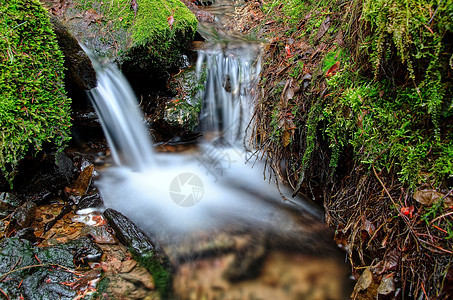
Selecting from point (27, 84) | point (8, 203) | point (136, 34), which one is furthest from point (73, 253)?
point (136, 34)

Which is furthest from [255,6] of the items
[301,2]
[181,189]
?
[181,189]

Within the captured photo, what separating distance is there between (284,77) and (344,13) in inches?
30.8

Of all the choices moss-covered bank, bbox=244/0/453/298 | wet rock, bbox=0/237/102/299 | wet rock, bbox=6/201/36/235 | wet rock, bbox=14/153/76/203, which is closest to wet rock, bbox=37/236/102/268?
wet rock, bbox=0/237/102/299

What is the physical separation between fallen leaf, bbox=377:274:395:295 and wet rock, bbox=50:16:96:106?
3978mm

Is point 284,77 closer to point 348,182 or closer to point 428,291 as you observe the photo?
point 348,182

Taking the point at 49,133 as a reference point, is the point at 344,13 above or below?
above

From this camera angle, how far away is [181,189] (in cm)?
378

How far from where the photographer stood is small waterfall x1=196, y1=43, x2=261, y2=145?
4.80 meters

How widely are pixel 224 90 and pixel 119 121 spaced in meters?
1.95

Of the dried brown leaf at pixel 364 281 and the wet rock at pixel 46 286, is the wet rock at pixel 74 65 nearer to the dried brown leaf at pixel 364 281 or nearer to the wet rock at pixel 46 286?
the wet rock at pixel 46 286

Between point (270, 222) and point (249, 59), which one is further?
point (249, 59)

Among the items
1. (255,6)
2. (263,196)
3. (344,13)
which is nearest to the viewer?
(344,13)

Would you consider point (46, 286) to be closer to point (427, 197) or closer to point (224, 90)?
point (427, 197)

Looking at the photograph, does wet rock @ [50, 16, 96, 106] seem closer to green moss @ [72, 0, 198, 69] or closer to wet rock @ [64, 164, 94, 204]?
green moss @ [72, 0, 198, 69]
